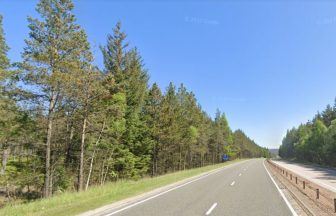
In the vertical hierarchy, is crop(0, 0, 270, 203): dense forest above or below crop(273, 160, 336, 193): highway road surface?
above

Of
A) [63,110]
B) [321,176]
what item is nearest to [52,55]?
[63,110]

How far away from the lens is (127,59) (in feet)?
120

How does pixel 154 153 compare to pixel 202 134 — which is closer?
pixel 154 153

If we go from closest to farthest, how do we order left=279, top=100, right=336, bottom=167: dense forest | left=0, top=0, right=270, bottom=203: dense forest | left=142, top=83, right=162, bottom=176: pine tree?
1. left=0, top=0, right=270, bottom=203: dense forest
2. left=142, top=83, right=162, bottom=176: pine tree
3. left=279, top=100, right=336, bottom=167: dense forest

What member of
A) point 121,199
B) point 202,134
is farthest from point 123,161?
point 202,134

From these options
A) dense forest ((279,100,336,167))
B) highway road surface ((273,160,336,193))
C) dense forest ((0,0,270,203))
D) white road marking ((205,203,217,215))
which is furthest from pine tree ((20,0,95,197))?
dense forest ((279,100,336,167))

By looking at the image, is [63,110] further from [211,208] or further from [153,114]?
[153,114]

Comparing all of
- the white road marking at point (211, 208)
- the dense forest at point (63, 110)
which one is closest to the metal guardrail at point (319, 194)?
the white road marking at point (211, 208)

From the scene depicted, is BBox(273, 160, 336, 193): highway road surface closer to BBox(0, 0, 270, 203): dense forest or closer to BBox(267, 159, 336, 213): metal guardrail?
BBox(267, 159, 336, 213): metal guardrail

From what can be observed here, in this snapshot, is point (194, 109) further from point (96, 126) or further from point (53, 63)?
point (53, 63)

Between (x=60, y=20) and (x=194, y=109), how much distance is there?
48067 mm

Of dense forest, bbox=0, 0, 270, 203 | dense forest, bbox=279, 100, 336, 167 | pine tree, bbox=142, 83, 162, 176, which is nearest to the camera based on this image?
dense forest, bbox=0, 0, 270, 203

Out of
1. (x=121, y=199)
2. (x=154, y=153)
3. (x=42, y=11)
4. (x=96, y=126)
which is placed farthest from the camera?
(x=154, y=153)

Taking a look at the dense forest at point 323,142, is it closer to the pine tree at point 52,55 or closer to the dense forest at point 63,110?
the dense forest at point 63,110
